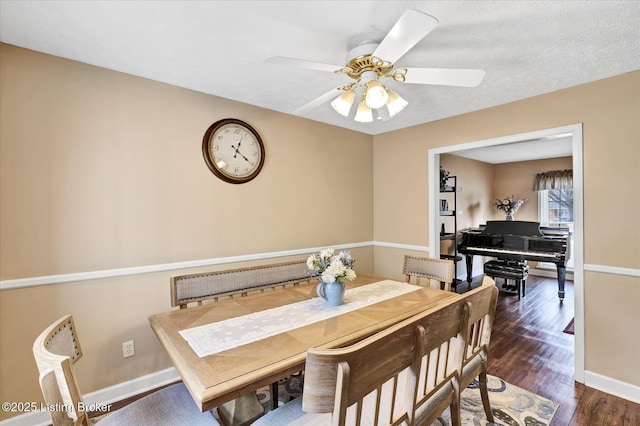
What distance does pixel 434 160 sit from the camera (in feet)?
11.2

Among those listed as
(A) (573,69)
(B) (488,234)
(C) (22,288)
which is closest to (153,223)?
(C) (22,288)

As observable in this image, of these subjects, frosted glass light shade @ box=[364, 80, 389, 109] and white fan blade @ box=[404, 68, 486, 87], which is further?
frosted glass light shade @ box=[364, 80, 389, 109]

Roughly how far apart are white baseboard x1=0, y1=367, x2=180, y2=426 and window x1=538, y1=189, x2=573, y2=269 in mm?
6585

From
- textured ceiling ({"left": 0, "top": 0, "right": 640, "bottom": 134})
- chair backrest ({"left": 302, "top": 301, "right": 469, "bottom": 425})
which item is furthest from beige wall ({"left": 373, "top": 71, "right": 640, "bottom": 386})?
chair backrest ({"left": 302, "top": 301, "right": 469, "bottom": 425})

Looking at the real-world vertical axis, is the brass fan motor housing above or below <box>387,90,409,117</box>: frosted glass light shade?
above

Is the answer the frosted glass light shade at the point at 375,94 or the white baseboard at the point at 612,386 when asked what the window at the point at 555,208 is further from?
the frosted glass light shade at the point at 375,94

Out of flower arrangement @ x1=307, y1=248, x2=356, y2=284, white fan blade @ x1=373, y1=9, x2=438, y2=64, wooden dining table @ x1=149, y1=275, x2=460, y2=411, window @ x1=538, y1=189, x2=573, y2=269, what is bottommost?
wooden dining table @ x1=149, y1=275, x2=460, y2=411

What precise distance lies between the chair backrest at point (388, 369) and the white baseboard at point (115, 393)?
186 centimetres

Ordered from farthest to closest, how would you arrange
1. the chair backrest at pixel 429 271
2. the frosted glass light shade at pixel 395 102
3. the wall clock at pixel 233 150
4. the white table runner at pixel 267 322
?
1. the wall clock at pixel 233 150
2. the chair backrest at pixel 429 271
3. the frosted glass light shade at pixel 395 102
4. the white table runner at pixel 267 322

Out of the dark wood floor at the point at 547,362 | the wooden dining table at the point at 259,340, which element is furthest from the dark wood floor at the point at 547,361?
the wooden dining table at the point at 259,340

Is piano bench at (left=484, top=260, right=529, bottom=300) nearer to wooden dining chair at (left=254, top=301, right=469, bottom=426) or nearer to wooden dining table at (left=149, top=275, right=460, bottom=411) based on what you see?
wooden dining table at (left=149, top=275, right=460, bottom=411)

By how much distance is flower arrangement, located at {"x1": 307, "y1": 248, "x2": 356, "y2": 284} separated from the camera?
70.7 inches

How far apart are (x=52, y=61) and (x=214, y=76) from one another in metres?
1.02

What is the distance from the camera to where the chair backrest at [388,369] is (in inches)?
35.0
